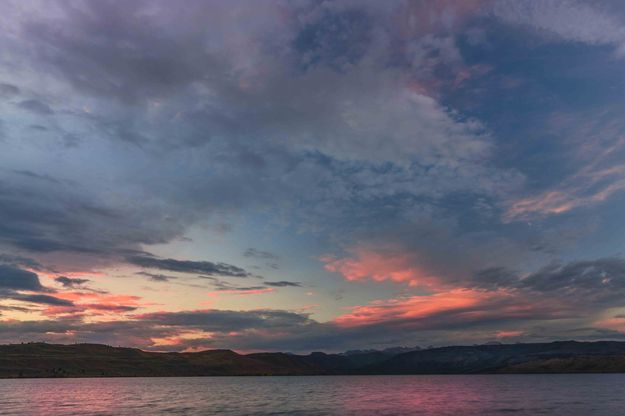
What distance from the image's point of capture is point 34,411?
10862 cm

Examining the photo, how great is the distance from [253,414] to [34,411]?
49.4 m

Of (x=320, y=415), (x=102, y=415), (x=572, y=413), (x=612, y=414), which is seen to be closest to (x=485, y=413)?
(x=572, y=413)

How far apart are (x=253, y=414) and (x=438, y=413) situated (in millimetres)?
38341

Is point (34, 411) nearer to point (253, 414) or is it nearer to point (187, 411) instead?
point (187, 411)

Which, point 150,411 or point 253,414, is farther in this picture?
point 150,411

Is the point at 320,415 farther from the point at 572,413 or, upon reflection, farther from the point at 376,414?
the point at 572,413

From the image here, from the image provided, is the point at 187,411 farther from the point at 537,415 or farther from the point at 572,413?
the point at 572,413

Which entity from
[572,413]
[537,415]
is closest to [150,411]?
[537,415]

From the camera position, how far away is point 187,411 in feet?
352

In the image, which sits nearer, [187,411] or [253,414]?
[253,414]

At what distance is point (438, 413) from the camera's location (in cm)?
10388

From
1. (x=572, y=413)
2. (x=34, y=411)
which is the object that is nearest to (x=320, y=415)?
(x=572, y=413)

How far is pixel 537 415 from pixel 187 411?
2828 inches

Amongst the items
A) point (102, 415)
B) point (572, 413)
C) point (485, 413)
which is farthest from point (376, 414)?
point (102, 415)
